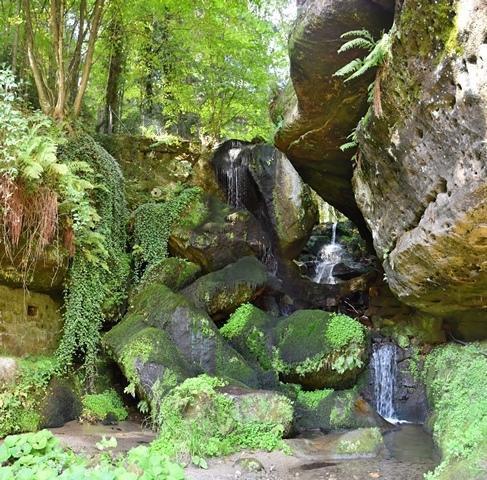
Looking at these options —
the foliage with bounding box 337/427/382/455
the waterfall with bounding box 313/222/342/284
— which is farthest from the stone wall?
the waterfall with bounding box 313/222/342/284

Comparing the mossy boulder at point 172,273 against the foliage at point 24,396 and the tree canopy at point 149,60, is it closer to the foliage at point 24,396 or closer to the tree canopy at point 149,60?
the foliage at point 24,396

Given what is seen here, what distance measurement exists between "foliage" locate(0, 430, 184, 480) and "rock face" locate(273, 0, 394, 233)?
6184mm

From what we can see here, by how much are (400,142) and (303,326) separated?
15.7 ft

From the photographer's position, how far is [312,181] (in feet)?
39.4

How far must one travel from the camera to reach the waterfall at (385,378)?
10117mm

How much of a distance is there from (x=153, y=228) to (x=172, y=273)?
1.32 metres

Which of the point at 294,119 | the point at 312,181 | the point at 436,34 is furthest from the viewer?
the point at 312,181

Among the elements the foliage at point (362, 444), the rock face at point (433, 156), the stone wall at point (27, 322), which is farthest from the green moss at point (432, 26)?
the stone wall at point (27, 322)

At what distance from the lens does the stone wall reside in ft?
27.5

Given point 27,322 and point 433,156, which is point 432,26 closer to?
point 433,156

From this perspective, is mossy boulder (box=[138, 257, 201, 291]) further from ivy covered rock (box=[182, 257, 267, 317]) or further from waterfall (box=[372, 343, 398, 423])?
waterfall (box=[372, 343, 398, 423])

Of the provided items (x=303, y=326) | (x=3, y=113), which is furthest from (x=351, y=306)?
(x=3, y=113)

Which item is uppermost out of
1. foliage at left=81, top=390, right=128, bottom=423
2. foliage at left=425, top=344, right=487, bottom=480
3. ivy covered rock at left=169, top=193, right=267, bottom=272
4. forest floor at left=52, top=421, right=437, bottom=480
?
ivy covered rock at left=169, top=193, right=267, bottom=272

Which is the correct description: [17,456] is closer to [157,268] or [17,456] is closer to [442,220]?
[442,220]
